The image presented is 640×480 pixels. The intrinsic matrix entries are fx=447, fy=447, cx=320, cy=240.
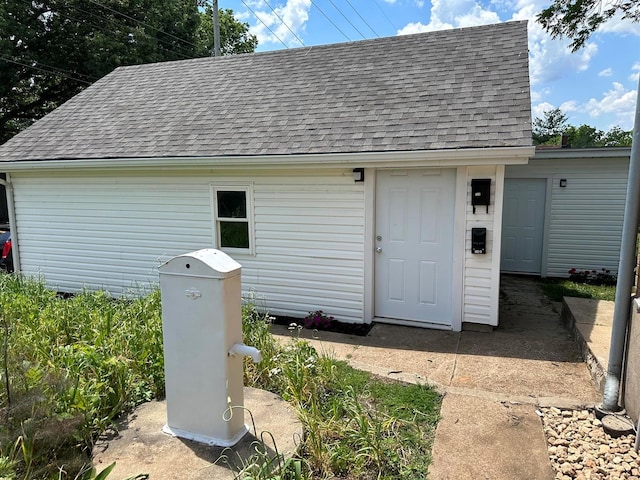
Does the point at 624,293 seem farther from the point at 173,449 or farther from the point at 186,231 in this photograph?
the point at 186,231

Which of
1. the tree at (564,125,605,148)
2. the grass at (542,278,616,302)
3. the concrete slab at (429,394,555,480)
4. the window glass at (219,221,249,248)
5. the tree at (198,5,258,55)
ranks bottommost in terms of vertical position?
→ the grass at (542,278,616,302)

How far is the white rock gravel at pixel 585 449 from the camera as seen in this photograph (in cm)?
288

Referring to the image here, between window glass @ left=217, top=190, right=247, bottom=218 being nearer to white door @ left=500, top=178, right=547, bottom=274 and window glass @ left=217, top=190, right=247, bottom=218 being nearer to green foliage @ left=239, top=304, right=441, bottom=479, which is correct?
green foliage @ left=239, top=304, right=441, bottom=479

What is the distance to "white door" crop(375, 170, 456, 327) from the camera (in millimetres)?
5965

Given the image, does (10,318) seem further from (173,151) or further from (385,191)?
(385,191)

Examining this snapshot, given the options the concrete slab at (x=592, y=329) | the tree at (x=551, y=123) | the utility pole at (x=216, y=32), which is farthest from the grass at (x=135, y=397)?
the tree at (x=551, y=123)

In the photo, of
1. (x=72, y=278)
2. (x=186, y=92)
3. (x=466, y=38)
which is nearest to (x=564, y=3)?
(x=466, y=38)

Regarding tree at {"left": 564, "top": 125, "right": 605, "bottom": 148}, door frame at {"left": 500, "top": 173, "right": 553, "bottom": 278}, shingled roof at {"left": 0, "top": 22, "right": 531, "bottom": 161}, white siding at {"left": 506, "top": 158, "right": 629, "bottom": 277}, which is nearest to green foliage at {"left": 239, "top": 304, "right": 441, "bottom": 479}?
shingled roof at {"left": 0, "top": 22, "right": 531, "bottom": 161}

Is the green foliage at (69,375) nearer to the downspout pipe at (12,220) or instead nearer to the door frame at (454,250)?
the door frame at (454,250)

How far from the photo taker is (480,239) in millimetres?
5664

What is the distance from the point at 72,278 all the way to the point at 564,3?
427 inches

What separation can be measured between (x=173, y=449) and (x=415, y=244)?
4140 mm

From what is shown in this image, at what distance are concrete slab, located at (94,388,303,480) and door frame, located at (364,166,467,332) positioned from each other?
10.4ft

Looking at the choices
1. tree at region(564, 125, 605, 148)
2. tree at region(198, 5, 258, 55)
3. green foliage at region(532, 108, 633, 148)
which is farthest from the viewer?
tree at region(564, 125, 605, 148)
